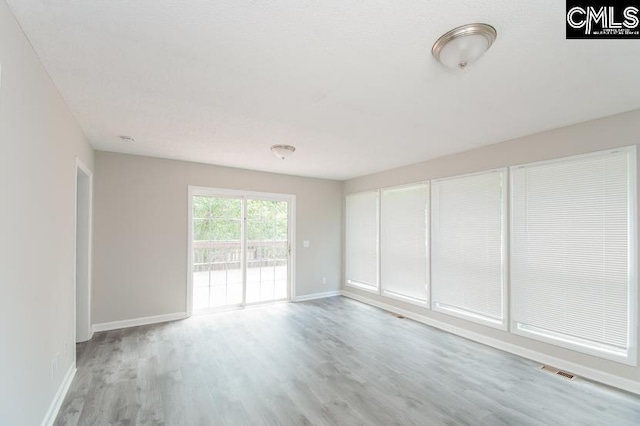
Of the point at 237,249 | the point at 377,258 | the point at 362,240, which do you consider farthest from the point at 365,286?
the point at 237,249

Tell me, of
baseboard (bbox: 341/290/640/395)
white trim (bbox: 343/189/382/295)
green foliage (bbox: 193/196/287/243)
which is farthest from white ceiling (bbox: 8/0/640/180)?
baseboard (bbox: 341/290/640/395)

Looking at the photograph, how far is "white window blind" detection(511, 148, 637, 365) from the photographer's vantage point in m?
2.71

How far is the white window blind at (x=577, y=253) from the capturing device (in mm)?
2715

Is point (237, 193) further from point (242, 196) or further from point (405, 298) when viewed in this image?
point (405, 298)

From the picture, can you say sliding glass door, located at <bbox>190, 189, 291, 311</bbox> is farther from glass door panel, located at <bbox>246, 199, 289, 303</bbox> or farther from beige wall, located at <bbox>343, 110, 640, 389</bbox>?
beige wall, located at <bbox>343, 110, 640, 389</bbox>

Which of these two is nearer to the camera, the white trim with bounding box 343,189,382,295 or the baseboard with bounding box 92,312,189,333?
the baseboard with bounding box 92,312,189,333

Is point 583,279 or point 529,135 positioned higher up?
point 529,135

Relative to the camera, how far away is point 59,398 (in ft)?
7.84

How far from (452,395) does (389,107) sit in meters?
2.63

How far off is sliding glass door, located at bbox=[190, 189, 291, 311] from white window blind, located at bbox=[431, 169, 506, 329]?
289 centimetres

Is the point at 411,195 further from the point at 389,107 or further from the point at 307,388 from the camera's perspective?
the point at 307,388

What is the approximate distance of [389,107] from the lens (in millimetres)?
2605

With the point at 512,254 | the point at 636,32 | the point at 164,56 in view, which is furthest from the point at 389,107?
the point at 512,254

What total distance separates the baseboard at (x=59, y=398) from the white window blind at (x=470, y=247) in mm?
4358
